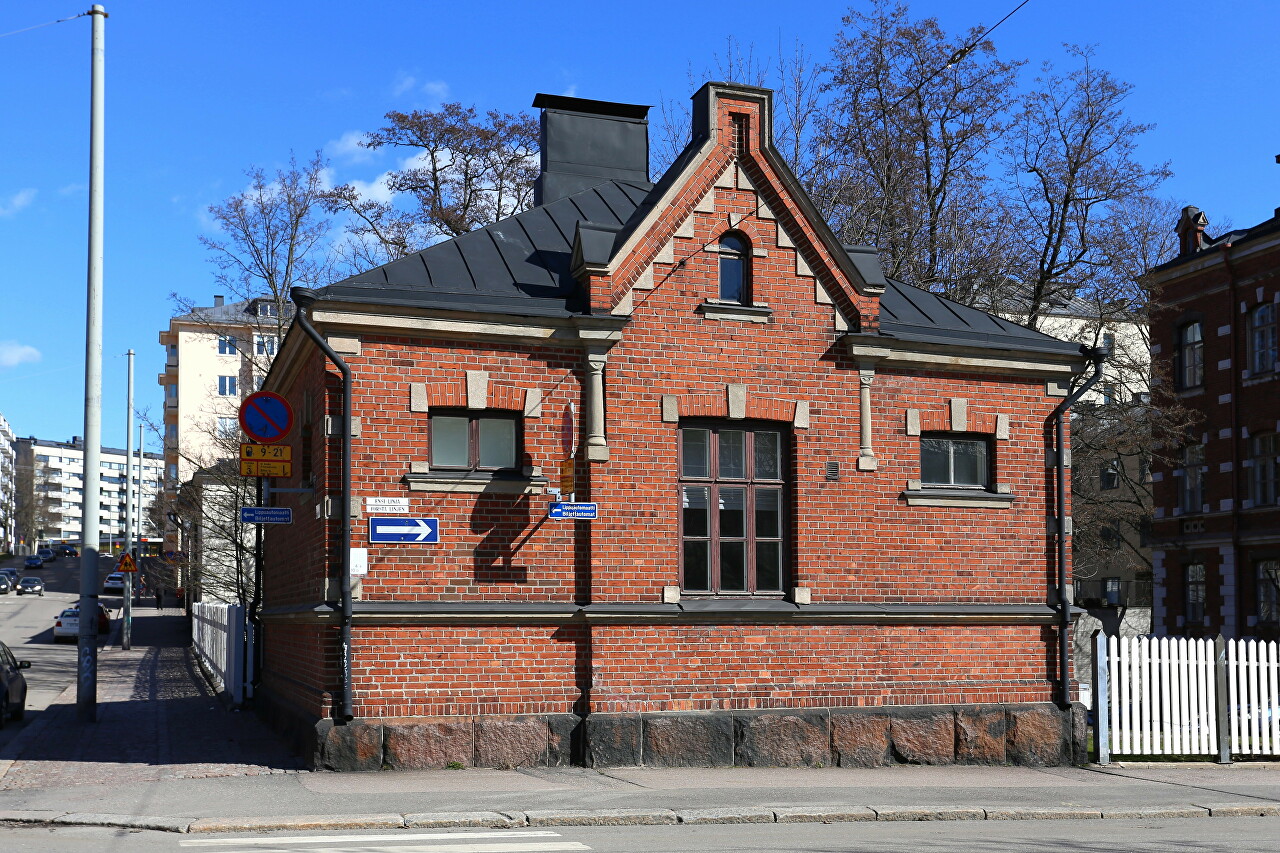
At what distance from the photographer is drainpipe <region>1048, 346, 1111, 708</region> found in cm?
1728

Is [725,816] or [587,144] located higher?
[587,144]

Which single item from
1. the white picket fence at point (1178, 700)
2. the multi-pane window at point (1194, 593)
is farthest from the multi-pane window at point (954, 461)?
the multi-pane window at point (1194, 593)

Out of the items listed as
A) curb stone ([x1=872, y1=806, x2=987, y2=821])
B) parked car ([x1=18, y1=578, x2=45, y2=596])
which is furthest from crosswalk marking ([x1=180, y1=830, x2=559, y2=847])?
parked car ([x1=18, y1=578, x2=45, y2=596])

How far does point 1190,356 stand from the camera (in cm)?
3722

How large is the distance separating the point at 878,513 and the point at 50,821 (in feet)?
32.0

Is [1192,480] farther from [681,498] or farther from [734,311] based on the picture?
[681,498]

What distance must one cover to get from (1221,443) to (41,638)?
40.8m

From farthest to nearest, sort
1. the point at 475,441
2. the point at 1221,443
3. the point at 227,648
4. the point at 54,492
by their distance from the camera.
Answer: the point at 54,492 < the point at 1221,443 < the point at 227,648 < the point at 475,441

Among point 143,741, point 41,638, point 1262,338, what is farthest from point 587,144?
point 41,638

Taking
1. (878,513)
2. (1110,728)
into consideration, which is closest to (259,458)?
(878,513)

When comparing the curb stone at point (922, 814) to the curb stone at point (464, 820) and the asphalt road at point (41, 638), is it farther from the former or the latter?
the asphalt road at point (41, 638)

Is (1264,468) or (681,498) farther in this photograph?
(1264,468)

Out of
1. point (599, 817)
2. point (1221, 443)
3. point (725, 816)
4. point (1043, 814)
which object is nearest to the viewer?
point (599, 817)

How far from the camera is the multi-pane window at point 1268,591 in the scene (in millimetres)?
33375
